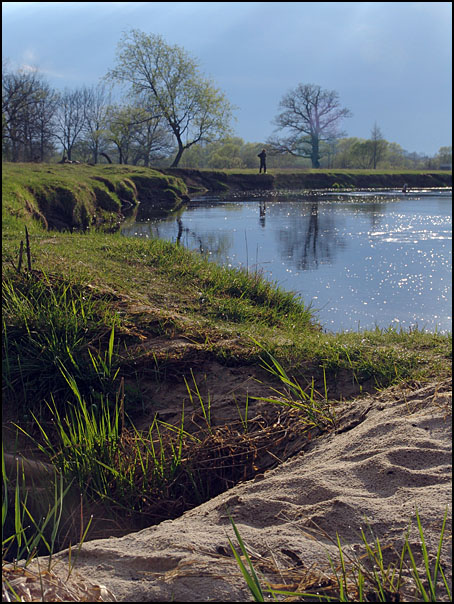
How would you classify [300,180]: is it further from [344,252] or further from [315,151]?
[344,252]

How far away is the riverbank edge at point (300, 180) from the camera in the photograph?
1377 inches

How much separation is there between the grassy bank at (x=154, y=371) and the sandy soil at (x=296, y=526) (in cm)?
52

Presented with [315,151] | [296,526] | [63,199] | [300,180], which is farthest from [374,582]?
[315,151]

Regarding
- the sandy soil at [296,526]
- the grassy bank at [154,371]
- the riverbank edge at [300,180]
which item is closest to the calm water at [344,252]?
the grassy bank at [154,371]

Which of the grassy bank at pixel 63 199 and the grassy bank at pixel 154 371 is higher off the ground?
the grassy bank at pixel 63 199

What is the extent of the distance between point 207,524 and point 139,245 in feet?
20.5

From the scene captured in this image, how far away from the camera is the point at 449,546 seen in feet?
5.80

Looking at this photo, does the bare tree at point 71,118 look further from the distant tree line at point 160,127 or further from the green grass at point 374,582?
the green grass at point 374,582

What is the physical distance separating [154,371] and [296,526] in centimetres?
237

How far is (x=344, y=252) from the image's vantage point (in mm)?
11766

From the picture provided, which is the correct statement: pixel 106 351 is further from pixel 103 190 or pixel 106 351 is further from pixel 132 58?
pixel 132 58

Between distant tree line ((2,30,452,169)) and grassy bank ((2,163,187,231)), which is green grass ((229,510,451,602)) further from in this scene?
distant tree line ((2,30,452,169))

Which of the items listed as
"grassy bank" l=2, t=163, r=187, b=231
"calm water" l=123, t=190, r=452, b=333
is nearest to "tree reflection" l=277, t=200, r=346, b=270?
"calm water" l=123, t=190, r=452, b=333

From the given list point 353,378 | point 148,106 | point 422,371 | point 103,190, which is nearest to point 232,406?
point 353,378
